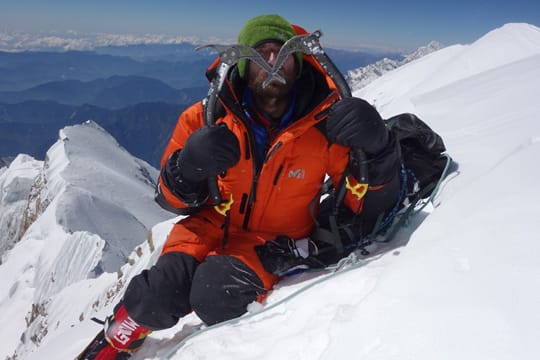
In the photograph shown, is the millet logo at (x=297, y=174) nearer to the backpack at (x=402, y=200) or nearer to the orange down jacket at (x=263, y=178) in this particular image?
the orange down jacket at (x=263, y=178)

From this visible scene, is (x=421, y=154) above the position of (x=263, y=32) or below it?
below

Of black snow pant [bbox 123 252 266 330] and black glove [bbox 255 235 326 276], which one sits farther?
black glove [bbox 255 235 326 276]

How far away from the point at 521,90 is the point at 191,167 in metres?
3.57

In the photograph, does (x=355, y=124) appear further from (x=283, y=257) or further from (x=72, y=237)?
(x=72, y=237)

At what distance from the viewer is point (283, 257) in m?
3.09

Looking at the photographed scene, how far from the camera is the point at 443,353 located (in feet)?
4.18

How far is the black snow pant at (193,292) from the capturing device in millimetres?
2742

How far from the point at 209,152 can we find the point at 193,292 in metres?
0.99

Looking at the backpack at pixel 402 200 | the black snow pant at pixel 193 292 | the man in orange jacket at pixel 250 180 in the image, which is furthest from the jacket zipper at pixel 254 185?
the backpack at pixel 402 200

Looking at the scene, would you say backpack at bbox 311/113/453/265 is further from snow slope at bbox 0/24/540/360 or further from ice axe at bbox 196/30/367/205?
ice axe at bbox 196/30/367/205

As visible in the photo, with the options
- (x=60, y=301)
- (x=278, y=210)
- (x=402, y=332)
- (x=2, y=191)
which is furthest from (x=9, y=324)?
(x=2, y=191)

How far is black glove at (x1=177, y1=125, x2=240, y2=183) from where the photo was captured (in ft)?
8.68

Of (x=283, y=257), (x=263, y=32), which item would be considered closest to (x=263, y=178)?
Result: (x=283, y=257)

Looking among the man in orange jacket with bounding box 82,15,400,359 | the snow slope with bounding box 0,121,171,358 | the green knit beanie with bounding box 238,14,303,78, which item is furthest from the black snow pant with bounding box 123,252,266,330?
the snow slope with bounding box 0,121,171,358
